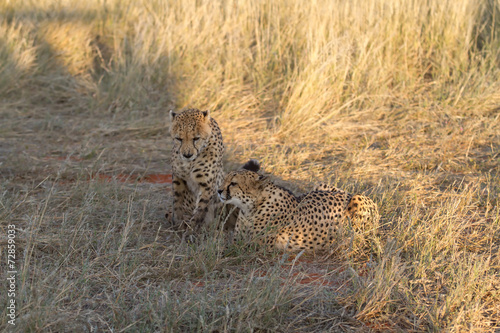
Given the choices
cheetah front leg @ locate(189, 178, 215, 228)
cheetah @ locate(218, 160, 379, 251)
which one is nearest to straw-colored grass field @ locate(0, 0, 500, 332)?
cheetah @ locate(218, 160, 379, 251)

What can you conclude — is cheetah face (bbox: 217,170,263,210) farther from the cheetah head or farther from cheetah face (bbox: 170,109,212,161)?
cheetah face (bbox: 170,109,212,161)

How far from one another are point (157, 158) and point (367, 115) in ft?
6.85

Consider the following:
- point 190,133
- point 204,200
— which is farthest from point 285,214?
point 190,133

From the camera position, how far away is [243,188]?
3152 millimetres

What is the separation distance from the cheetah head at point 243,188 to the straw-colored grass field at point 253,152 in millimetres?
239

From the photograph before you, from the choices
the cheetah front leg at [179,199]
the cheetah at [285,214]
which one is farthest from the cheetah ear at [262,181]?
the cheetah front leg at [179,199]

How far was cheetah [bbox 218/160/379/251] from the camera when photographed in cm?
311

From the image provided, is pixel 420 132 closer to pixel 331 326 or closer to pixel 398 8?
pixel 398 8

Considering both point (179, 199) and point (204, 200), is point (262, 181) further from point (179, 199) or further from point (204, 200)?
point (179, 199)

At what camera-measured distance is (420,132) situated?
5152 mm

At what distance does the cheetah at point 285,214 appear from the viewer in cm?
311

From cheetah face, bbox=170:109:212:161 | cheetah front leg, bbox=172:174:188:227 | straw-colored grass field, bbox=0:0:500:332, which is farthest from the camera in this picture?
cheetah front leg, bbox=172:174:188:227

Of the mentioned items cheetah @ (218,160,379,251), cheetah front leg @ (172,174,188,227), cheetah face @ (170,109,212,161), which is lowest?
cheetah front leg @ (172,174,188,227)

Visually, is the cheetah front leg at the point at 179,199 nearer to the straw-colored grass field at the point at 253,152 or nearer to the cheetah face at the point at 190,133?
the straw-colored grass field at the point at 253,152
